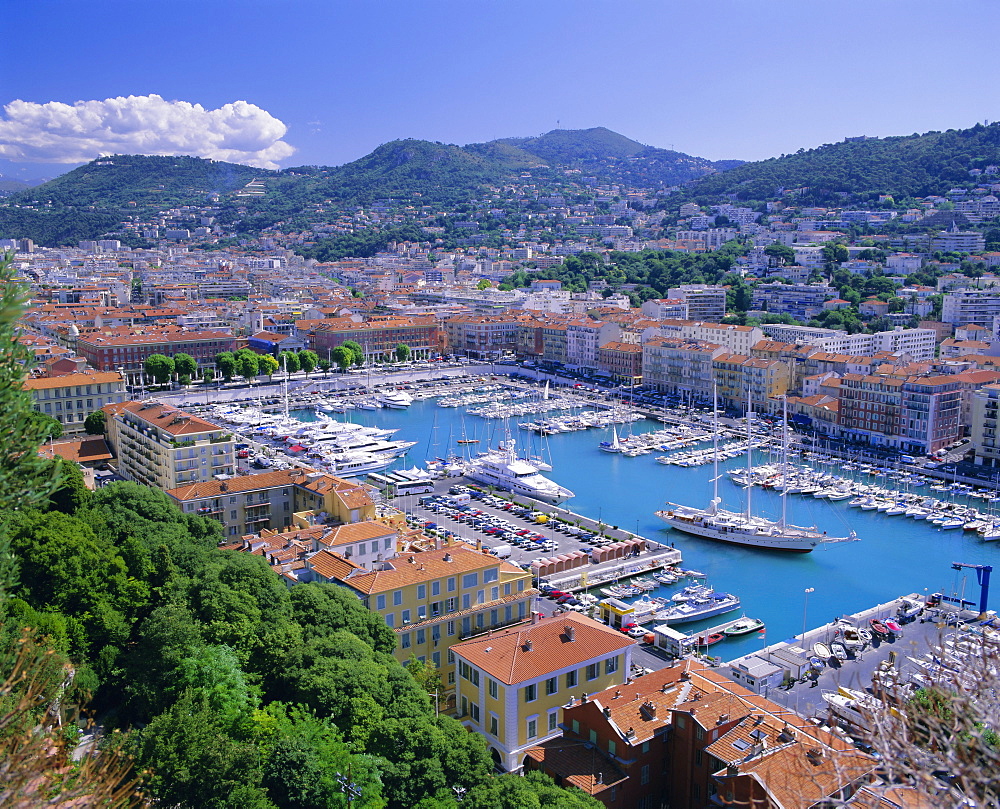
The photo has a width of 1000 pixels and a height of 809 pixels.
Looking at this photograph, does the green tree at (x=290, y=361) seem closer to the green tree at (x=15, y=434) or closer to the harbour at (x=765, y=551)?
the harbour at (x=765, y=551)

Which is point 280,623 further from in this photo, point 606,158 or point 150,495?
point 606,158

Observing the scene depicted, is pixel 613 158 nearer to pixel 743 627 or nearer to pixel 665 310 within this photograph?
pixel 665 310

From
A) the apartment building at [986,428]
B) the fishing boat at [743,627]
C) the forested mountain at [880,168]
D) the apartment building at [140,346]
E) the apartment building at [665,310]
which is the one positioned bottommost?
the fishing boat at [743,627]

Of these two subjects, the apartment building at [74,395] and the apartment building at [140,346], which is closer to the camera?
the apartment building at [74,395]

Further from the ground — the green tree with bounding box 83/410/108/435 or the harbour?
the green tree with bounding box 83/410/108/435

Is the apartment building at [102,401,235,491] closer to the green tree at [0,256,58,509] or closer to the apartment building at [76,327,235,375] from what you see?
the green tree at [0,256,58,509]

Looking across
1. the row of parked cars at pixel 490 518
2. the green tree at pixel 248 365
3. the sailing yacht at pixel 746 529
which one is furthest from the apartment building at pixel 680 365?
the green tree at pixel 248 365

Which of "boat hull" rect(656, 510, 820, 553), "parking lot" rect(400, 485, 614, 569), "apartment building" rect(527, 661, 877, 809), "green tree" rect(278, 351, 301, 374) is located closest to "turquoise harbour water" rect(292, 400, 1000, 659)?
"boat hull" rect(656, 510, 820, 553)
